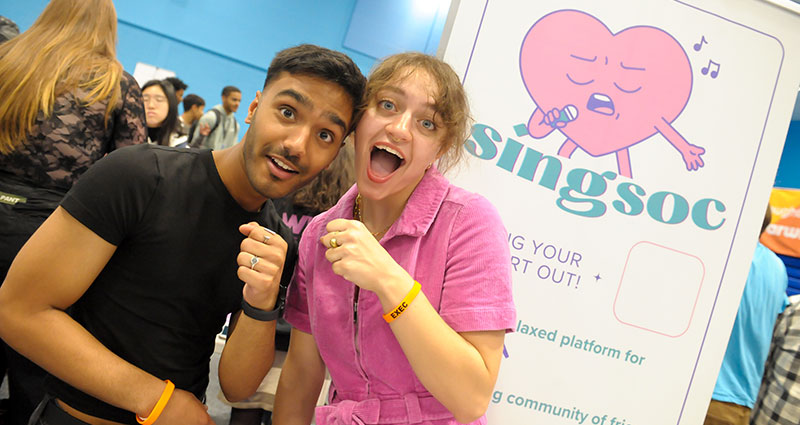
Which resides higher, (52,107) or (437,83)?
(437,83)

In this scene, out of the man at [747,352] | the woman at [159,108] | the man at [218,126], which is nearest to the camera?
the man at [747,352]

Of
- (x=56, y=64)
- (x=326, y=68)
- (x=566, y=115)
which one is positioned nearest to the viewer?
(x=326, y=68)

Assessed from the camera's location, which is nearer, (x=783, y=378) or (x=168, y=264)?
(x=168, y=264)

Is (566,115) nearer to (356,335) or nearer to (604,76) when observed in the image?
(604,76)

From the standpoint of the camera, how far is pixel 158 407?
3.85ft

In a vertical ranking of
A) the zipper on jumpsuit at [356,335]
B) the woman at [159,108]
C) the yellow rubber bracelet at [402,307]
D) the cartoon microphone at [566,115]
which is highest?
the cartoon microphone at [566,115]

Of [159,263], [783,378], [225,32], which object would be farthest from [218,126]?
[783,378]

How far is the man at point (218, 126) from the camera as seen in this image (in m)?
5.34

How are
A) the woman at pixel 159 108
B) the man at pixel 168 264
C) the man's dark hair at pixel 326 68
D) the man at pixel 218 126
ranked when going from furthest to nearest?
1. the man at pixel 218 126
2. the woman at pixel 159 108
3. the man's dark hair at pixel 326 68
4. the man at pixel 168 264

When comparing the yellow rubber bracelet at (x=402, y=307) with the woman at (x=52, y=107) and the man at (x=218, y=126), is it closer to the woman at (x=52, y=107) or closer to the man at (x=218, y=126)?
the woman at (x=52, y=107)

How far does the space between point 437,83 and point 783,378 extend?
253cm

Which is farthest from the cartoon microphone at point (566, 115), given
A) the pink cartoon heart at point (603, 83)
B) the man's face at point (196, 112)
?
the man's face at point (196, 112)

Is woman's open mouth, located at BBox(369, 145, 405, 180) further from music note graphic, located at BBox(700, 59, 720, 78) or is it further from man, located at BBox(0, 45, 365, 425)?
music note graphic, located at BBox(700, 59, 720, 78)

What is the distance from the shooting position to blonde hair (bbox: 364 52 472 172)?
3.92ft
